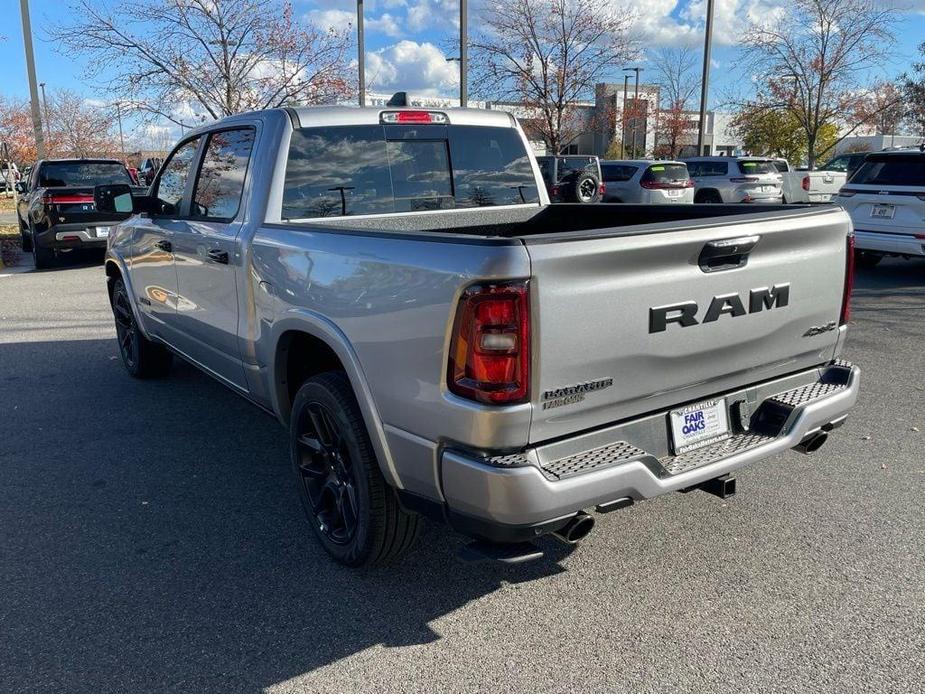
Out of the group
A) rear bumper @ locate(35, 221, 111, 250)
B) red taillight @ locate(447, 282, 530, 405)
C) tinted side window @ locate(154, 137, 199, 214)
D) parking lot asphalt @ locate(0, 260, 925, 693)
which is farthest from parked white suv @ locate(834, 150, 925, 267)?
rear bumper @ locate(35, 221, 111, 250)

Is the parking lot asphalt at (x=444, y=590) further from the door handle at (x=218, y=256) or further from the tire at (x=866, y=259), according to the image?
the tire at (x=866, y=259)

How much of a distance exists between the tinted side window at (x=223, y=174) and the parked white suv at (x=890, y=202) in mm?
8858

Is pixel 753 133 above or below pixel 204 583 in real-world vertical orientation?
above

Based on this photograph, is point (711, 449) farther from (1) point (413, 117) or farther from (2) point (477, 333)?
(1) point (413, 117)

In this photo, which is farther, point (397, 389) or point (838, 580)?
point (838, 580)

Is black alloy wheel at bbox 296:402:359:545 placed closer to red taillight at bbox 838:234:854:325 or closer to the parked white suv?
red taillight at bbox 838:234:854:325

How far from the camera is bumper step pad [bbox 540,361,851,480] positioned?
2588 millimetres

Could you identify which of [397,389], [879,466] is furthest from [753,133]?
[397,389]

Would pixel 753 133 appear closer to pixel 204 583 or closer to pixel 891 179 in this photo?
pixel 891 179

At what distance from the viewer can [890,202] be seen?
1001 cm

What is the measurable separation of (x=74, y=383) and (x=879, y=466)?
19.6 ft

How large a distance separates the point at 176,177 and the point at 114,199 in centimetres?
62

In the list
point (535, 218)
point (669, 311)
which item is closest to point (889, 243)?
point (535, 218)

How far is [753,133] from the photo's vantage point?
36344 mm
